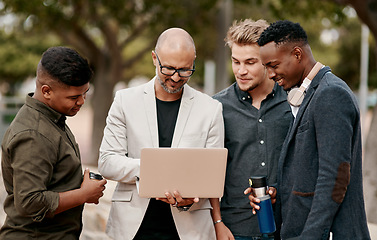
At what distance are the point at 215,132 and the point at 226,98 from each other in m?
0.46

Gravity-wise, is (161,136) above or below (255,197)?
above

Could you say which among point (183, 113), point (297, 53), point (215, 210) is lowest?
point (215, 210)

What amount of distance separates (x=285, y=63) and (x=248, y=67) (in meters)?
0.53

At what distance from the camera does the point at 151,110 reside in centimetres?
324

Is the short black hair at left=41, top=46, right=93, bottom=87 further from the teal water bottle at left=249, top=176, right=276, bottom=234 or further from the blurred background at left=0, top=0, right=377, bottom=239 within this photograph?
the blurred background at left=0, top=0, right=377, bottom=239

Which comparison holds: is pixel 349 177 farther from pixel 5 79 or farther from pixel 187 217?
pixel 5 79

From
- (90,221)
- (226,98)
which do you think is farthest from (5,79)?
(226,98)

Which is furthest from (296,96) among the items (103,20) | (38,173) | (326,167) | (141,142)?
(103,20)

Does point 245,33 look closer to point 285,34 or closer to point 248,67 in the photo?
point 248,67

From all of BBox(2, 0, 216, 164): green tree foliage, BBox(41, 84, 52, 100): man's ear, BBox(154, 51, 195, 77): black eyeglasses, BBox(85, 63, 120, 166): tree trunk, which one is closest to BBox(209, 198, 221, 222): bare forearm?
BBox(154, 51, 195, 77): black eyeglasses

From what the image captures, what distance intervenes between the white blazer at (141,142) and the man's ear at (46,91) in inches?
16.1

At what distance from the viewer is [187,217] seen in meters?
3.16

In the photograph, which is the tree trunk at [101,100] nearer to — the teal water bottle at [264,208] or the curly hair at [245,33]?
the curly hair at [245,33]

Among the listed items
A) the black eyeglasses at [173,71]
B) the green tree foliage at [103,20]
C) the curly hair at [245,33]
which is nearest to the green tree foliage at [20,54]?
the green tree foliage at [103,20]
